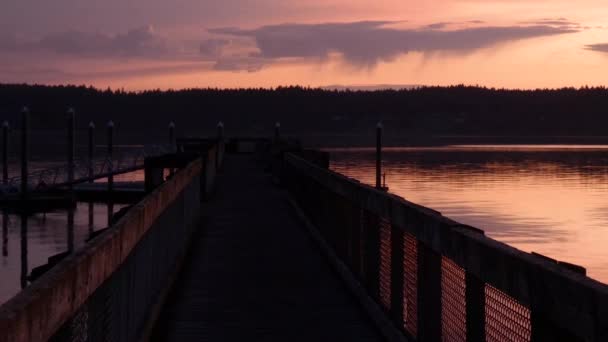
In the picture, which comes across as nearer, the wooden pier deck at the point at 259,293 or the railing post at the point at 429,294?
the railing post at the point at 429,294

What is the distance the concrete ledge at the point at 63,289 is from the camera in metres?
3.90

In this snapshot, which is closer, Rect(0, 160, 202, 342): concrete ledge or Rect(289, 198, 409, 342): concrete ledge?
Rect(0, 160, 202, 342): concrete ledge

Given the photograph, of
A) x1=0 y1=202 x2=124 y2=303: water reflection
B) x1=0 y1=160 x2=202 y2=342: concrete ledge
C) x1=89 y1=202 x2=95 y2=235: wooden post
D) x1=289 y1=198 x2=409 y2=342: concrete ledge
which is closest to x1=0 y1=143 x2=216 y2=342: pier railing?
x1=0 y1=160 x2=202 y2=342: concrete ledge

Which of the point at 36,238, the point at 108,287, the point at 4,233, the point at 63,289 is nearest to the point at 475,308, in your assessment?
the point at 108,287

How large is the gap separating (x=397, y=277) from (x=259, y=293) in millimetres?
3448

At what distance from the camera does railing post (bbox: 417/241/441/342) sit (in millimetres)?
8133

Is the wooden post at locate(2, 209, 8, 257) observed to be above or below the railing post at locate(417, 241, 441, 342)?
below

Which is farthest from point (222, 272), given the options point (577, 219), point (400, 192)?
point (400, 192)

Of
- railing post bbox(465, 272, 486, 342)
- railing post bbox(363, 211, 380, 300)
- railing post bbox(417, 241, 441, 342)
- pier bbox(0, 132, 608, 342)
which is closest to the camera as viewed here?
pier bbox(0, 132, 608, 342)

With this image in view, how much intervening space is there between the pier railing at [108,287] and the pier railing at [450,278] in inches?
86.3

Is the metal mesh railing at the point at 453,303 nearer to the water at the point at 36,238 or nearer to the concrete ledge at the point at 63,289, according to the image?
the concrete ledge at the point at 63,289

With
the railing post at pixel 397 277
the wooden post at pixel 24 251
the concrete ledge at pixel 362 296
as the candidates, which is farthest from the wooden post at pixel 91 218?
the railing post at pixel 397 277

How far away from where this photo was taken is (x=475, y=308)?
22.5 feet

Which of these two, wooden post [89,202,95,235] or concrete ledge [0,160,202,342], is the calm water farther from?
concrete ledge [0,160,202,342]
